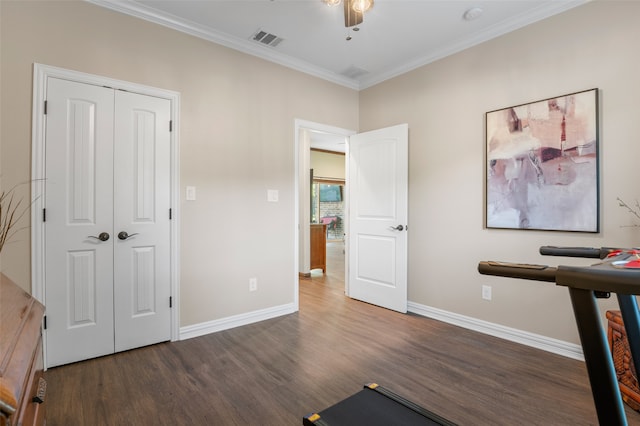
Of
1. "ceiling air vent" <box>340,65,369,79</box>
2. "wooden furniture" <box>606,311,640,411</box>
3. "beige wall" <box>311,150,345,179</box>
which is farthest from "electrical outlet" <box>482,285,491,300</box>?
"beige wall" <box>311,150,345,179</box>

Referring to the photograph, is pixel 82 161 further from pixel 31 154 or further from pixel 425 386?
pixel 425 386

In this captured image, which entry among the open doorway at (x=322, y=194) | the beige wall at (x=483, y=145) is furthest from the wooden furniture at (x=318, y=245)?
the beige wall at (x=483, y=145)

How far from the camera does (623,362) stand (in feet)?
6.57

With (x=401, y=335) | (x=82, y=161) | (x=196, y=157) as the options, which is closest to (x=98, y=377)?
(x=82, y=161)

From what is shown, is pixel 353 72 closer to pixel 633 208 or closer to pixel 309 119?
pixel 309 119

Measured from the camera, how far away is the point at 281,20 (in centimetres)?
290

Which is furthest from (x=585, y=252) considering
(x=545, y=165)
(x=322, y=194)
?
(x=322, y=194)

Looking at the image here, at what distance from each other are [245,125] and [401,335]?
8.45ft

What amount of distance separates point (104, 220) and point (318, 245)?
149 inches

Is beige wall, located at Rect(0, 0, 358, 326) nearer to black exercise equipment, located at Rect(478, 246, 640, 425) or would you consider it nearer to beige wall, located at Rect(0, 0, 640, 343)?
beige wall, located at Rect(0, 0, 640, 343)

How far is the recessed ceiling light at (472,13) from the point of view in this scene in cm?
274

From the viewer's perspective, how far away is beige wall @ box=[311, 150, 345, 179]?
8.62 m

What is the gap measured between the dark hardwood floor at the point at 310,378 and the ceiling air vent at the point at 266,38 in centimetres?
287

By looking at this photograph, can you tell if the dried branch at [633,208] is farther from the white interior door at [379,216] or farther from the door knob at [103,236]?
the door knob at [103,236]
